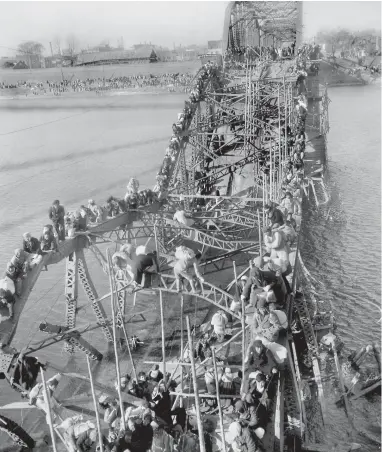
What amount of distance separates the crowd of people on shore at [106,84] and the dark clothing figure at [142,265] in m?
73.8

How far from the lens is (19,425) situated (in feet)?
42.5

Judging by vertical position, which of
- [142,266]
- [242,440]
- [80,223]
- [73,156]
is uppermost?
[80,223]

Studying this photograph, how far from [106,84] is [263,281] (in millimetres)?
84763

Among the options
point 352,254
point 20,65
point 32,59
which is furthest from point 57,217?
point 32,59

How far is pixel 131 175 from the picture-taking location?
40125 mm

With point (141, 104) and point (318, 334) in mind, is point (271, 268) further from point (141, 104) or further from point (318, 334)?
point (141, 104)

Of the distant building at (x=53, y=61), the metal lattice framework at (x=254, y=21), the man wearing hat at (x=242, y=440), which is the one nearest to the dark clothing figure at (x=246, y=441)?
the man wearing hat at (x=242, y=440)

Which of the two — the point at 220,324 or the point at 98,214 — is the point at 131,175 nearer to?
the point at 98,214

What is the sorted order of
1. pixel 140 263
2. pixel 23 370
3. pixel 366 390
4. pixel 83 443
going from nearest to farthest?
pixel 83 443
pixel 23 370
pixel 140 263
pixel 366 390

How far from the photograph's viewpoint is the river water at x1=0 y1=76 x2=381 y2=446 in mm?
18594

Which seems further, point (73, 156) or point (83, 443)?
point (73, 156)

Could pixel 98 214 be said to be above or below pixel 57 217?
below

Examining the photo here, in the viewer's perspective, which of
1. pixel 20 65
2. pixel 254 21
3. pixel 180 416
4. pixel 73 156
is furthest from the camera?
pixel 20 65

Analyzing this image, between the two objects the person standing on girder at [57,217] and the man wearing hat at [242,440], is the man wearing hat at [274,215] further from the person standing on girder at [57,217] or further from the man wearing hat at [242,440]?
the man wearing hat at [242,440]
